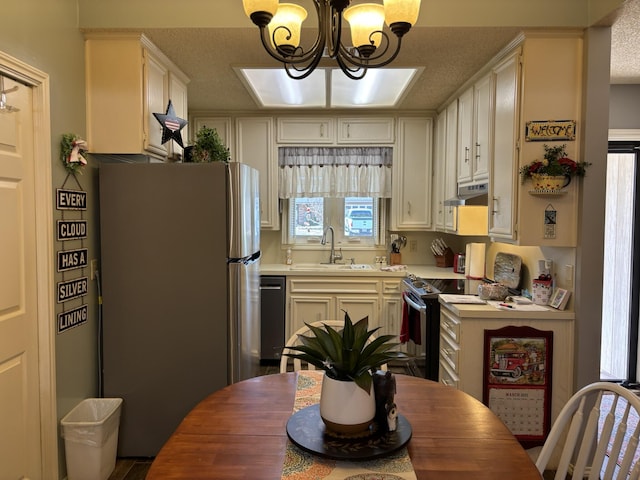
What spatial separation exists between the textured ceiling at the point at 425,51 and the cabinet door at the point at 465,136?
15 cm

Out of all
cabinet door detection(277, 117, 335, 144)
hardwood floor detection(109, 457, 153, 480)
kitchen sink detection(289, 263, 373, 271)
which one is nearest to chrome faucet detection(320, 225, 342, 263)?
kitchen sink detection(289, 263, 373, 271)

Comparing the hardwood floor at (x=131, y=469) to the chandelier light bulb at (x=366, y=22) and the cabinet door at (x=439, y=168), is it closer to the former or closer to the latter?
the chandelier light bulb at (x=366, y=22)

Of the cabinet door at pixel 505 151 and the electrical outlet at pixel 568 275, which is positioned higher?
the cabinet door at pixel 505 151

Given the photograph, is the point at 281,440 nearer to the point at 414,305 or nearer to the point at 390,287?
the point at 414,305

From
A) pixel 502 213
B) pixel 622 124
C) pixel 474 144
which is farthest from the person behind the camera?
pixel 622 124

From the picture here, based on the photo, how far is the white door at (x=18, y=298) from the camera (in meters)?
1.94

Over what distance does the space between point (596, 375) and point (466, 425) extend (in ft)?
4.63

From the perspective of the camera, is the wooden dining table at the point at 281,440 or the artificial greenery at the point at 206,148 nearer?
Answer: the wooden dining table at the point at 281,440

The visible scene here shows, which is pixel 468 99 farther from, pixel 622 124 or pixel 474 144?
pixel 622 124

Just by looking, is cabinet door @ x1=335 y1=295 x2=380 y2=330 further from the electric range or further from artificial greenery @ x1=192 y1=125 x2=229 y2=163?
Answer: artificial greenery @ x1=192 y1=125 x2=229 y2=163

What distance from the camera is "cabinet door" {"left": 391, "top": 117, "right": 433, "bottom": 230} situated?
430 cm

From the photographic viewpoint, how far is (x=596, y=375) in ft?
7.89

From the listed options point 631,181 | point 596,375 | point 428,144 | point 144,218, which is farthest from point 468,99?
point 144,218

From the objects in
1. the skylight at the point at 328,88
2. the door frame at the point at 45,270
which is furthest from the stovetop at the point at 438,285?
the door frame at the point at 45,270
